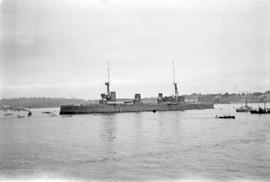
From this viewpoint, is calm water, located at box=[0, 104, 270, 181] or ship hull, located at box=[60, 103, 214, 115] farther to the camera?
ship hull, located at box=[60, 103, 214, 115]

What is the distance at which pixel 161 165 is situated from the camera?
15594mm

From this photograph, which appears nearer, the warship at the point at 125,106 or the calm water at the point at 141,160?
the calm water at the point at 141,160

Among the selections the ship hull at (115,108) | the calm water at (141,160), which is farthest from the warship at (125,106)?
the calm water at (141,160)

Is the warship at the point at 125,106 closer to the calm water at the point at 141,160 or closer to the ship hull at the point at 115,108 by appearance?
the ship hull at the point at 115,108

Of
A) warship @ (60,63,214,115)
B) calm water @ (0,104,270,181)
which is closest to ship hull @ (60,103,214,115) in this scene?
warship @ (60,63,214,115)

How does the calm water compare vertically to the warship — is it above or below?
below

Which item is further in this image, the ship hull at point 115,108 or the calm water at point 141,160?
the ship hull at point 115,108

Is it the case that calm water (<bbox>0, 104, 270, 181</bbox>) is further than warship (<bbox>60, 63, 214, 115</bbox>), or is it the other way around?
warship (<bbox>60, 63, 214, 115</bbox>)

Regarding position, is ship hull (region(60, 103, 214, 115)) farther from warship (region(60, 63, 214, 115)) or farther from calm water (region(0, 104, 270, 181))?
calm water (region(0, 104, 270, 181))

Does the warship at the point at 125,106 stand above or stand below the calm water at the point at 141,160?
above

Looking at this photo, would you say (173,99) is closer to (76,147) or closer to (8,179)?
(76,147)

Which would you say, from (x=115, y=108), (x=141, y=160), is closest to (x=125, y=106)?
(x=115, y=108)

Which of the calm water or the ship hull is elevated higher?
the ship hull

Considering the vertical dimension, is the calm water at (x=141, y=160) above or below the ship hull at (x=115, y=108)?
below
